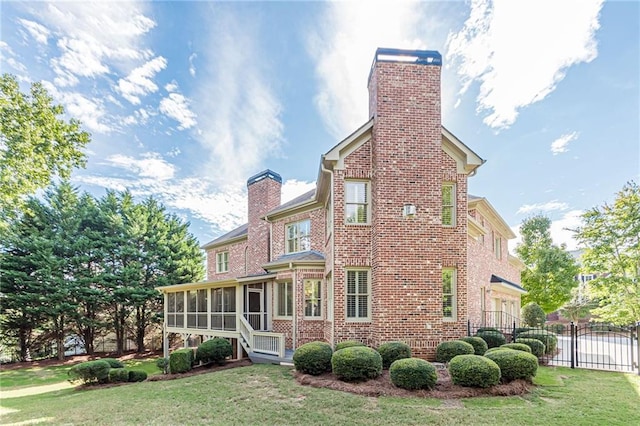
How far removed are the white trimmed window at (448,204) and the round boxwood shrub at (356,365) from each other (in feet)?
17.9

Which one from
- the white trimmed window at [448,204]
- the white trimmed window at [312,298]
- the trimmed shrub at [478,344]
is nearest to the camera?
the trimmed shrub at [478,344]

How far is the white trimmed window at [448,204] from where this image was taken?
11.8 meters

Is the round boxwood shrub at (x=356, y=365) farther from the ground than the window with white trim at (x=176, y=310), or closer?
farther from the ground

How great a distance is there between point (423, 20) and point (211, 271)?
20692mm

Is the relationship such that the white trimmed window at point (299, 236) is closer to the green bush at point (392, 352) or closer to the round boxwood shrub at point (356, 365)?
the green bush at point (392, 352)

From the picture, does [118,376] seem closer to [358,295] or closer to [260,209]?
[358,295]

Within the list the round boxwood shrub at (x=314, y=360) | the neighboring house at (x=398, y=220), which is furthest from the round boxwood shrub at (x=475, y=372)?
the round boxwood shrub at (x=314, y=360)

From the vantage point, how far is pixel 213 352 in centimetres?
1357

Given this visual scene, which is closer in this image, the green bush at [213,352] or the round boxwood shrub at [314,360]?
the round boxwood shrub at [314,360]

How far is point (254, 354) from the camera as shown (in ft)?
43.4

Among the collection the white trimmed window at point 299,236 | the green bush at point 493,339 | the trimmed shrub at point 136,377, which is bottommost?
the trimmed shrub at point 136,377

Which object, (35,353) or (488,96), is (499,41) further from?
(35,353)

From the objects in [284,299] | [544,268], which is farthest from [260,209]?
[544,268]

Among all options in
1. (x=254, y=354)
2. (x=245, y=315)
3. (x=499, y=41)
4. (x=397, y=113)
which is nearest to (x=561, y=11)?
(x=499, y=41)
